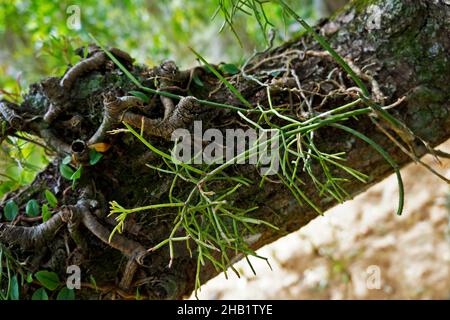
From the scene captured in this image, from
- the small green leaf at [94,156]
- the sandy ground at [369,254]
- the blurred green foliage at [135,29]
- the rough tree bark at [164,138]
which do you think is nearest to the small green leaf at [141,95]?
the rough tree bark at [164,138]

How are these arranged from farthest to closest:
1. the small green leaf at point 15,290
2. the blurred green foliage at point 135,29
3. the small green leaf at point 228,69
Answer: the blurred green foliage at point 135,29 < the small green leaf at point 228,69 < the small green leaf at point 15,290

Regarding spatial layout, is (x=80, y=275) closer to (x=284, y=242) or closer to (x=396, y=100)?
(x=396, y=100)

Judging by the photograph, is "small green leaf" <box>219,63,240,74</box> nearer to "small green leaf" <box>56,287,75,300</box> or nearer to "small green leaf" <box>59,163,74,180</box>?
"small green leaf" <box>59,163,74,180</box>

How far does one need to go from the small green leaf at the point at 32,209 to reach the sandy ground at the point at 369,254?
1.16 metres

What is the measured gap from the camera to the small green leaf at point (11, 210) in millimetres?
851

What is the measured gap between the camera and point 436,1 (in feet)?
2.71

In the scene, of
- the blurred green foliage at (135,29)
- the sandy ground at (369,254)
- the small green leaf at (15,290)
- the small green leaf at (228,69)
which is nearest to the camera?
the small green leaf at (15,290)

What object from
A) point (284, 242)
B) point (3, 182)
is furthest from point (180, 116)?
point (284, 242)

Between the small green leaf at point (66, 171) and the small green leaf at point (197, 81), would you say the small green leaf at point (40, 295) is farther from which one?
the small green leaf at point (197, 81)

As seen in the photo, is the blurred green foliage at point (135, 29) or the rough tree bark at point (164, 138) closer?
the rough tree bark at point (164, 138)

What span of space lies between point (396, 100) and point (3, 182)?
77cm

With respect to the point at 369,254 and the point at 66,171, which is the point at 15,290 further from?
the point at 369,254

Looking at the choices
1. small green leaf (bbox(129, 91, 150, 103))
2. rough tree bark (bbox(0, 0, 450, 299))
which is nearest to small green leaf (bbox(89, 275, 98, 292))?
rough tree bark (bbox(0, 0, 450, 299))

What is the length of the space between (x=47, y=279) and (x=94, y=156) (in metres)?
0.22
